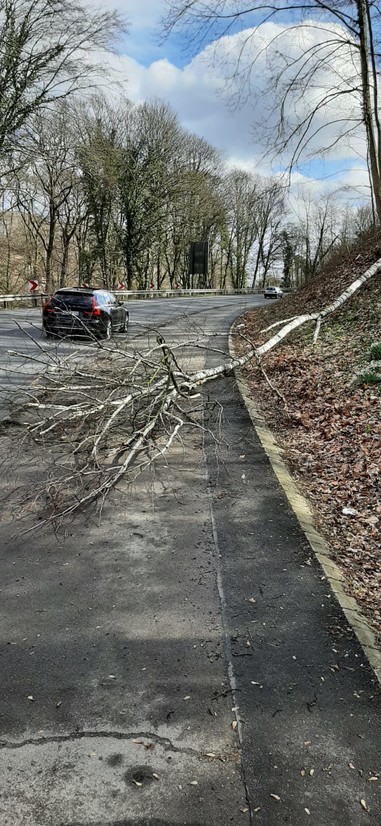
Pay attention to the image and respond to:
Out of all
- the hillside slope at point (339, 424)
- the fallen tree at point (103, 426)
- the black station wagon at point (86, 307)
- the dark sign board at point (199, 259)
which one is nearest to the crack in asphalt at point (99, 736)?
Answer: the hillside slope at point (339, 424)

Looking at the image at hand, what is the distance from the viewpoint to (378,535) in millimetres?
4832

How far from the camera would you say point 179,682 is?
9.82ft

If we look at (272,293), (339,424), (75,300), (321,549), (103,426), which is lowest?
(321,549)

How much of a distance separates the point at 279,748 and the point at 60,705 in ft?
3.76

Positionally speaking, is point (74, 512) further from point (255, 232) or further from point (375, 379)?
point (255, 232)

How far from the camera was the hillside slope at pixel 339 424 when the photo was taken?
187 inches

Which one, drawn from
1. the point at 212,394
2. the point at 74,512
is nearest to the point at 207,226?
the point at 212,394

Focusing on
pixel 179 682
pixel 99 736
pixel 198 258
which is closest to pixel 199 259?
pixel 198 258

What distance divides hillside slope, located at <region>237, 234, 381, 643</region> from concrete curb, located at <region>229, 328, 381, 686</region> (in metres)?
0.09

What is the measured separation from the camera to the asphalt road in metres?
2.33

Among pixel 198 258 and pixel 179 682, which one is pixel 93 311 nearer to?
pixel 179 682

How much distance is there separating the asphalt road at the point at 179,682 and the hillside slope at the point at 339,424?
0.47 metres

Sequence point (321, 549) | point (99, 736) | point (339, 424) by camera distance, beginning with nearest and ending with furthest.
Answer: point (99, 736) < point (321, 549) < point (339, 424)

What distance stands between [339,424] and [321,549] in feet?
10.7
